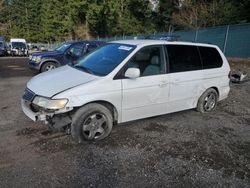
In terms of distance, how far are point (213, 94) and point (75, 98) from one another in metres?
3.83

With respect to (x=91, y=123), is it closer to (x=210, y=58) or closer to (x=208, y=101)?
(x=208, y=101)

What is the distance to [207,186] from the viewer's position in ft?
11.4

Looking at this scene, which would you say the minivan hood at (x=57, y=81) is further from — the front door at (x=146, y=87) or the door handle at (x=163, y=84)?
the door handle at (x=163, y=84)

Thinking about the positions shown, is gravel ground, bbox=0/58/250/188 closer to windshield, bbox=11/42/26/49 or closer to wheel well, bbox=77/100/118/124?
wheel well, bbox=77/100/118/124

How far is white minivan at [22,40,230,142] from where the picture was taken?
441cm

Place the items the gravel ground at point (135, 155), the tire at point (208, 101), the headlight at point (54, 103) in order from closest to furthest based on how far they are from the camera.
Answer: the gravel ground at point (135, 155) → the headlight at point (54, 103) → the tire at point (208, 101)

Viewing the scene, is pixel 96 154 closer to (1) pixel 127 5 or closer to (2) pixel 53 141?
(2) pixel 53 141

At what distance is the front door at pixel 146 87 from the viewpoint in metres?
4.94

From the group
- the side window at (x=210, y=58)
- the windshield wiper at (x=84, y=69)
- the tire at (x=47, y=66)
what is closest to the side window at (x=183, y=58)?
→ the side window at (x=210, y=58)

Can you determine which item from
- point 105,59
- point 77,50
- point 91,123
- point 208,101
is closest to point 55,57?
point 77,50

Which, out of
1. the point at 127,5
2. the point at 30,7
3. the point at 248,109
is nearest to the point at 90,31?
the point at 127,5

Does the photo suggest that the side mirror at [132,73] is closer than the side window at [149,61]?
Yes

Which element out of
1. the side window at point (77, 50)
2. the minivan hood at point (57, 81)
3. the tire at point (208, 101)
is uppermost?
→ the minivan hood at point (57, 81)

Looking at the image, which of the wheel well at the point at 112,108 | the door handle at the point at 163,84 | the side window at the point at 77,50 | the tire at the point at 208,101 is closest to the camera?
the wheel well at the point at 112,108
